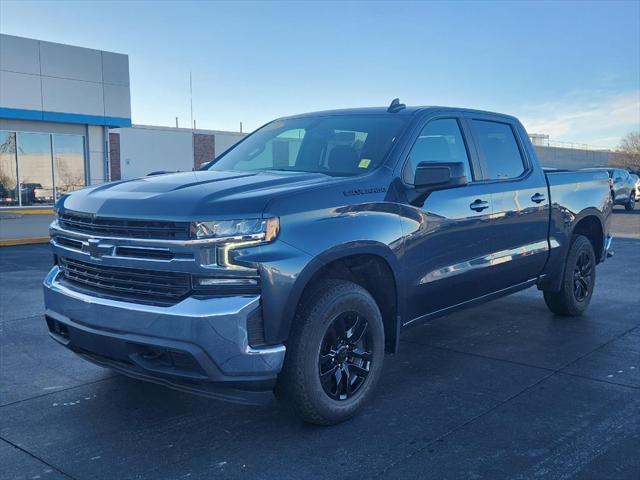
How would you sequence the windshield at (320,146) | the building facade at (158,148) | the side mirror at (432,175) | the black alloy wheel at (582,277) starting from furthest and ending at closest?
the building facade at (158,148) < the black alloy wheel at (582,277) < the windshield at (320,146) < the side mirror at (432,175)

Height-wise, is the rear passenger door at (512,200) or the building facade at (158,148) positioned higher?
the building facade at (158,148)

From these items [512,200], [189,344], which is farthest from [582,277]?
[189,344]

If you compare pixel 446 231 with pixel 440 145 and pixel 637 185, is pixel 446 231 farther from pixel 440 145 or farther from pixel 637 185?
pixel 637 185

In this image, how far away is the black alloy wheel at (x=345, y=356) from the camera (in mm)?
4043

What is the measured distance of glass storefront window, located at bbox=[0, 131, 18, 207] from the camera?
57.1ft

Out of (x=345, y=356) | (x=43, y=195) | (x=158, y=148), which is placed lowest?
(x=345, y=356)

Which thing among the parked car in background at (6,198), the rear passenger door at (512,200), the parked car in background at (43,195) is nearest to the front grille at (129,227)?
the rear passenger door at (512,200)

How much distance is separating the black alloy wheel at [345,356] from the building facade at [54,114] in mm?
15598

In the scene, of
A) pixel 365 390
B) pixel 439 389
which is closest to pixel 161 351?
pixel 365 390

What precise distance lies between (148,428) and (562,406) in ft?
8.91

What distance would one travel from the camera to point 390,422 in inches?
164

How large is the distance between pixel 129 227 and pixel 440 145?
2.54m

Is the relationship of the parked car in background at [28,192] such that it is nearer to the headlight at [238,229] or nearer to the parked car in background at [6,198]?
the parked car in background at [6,198]

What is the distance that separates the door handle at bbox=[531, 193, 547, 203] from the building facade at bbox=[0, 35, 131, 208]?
15.0 meters
